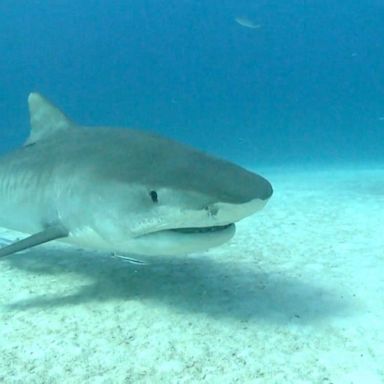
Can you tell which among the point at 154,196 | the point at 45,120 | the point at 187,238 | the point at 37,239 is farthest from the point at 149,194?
the point at 45,120

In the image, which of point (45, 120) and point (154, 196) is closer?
point (154, 196)

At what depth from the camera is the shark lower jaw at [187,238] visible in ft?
10.4

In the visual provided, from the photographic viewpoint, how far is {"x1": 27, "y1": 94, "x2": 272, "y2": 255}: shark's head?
9.62 feet

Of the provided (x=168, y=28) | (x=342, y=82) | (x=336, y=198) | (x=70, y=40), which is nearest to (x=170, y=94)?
(x=168, y=28)

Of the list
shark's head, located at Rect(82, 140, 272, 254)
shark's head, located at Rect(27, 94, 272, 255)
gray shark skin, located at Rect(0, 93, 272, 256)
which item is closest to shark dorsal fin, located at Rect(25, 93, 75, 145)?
gray shark skin, located at Rect(0, 93, 272, 256)

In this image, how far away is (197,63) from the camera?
119125 millimetres

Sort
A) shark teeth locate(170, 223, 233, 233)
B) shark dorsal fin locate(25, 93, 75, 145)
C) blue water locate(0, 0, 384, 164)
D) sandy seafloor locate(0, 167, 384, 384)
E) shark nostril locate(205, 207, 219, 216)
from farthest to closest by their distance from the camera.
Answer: blue water locate(0, 0, 384, 164)
shark dorsal fin locate(25, 93, 75, 145)
shark teeth locate(170, 223, 233, 233)
shark nostril locate(205, 207, 219, 216)
sandy seafloor locate(0, 167, 384, 384)

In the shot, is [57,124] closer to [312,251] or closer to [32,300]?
[32,300]

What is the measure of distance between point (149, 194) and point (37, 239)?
132 cm

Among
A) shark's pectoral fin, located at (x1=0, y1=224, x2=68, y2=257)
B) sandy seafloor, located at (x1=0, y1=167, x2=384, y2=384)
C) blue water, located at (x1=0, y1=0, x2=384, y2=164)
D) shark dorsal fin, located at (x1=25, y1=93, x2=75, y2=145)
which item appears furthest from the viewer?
blue water, located at (x1=0, y1=0, x2=384, y2=164)

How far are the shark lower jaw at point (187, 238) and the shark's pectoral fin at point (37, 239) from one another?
104 cm

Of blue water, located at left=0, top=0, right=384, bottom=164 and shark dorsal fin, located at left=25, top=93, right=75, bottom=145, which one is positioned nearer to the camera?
shark dorsal fin, located at left=25, top=93, right=75, bottom=145

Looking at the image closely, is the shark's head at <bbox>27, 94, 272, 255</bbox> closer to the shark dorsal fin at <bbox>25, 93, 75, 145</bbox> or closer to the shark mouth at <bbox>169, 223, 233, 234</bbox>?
the shark mouth at <bbox>169, 223, 233, 234</bbox>

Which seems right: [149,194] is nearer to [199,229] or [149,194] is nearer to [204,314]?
[199,229]
